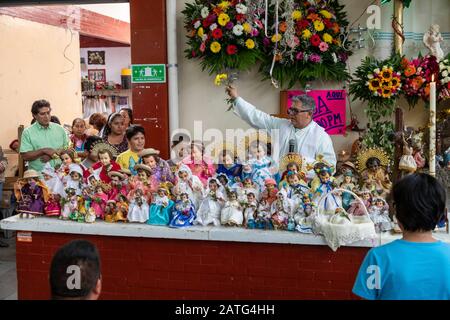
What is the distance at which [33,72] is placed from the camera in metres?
8.79

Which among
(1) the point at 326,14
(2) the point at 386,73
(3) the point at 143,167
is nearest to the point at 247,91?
(1) the point at 326,14

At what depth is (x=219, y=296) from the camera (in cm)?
358

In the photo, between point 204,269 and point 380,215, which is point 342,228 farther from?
point 204,269

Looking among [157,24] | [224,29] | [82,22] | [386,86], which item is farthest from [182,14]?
[82,22]

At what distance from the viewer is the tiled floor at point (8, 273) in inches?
190

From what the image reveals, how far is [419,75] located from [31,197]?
381 cm

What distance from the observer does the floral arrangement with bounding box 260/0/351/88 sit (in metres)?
5.67

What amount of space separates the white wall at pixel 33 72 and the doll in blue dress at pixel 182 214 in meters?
5.26

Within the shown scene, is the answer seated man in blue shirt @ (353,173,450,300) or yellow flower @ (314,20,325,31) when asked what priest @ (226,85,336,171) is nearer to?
yellow flower @ (314,20,325,31)

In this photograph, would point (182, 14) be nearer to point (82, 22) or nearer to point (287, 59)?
point (287, 59)

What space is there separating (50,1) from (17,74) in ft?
7.25

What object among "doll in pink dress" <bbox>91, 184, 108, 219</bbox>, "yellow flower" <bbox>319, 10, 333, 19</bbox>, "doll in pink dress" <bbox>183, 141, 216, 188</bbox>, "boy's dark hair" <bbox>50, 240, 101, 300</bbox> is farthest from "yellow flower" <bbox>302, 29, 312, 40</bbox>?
"boy's dark hair" <bbox>50, 240, 101, 300</bbox>

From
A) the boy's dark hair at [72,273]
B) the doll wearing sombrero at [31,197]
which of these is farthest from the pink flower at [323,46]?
the boy's dark hair at [72,273]

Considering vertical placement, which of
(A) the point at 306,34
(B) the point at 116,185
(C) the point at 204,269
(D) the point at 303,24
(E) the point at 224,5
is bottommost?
(C) the point at 204,269
